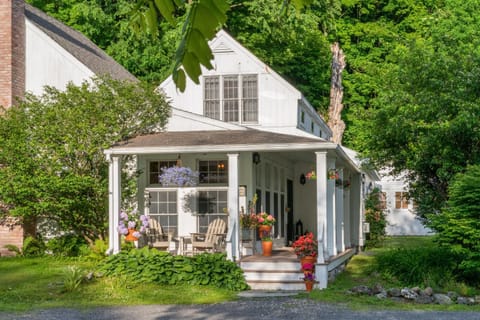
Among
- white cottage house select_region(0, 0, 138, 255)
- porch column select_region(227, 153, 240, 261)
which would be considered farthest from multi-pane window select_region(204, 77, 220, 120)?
porch column select_region(227, 153, 240, 261)

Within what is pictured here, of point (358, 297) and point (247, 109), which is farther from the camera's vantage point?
point (247, 109)

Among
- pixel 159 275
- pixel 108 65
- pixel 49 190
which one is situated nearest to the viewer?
pixel 159 275

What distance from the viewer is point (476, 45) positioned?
19609 mm

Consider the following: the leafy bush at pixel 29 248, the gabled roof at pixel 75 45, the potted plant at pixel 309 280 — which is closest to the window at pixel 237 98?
the gabled roof at pixel 75 45

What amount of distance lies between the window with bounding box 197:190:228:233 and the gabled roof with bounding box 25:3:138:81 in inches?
158

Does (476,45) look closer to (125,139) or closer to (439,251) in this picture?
(439,251)

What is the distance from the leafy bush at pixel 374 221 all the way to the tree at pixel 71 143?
34.8 feet

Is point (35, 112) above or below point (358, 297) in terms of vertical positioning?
above

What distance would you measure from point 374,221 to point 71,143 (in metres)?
12.5

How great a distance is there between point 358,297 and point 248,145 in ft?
13.0

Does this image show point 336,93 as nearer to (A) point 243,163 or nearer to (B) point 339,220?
(B) point 339,220

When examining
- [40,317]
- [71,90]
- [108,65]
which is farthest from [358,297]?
[108,65]

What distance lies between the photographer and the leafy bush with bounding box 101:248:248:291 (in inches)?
559

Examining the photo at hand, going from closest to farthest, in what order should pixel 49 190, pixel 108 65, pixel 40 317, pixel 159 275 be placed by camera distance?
1. pixel 40 317
2. pixel 159 275
3. pixel 49 190
4. pixel 108 65
